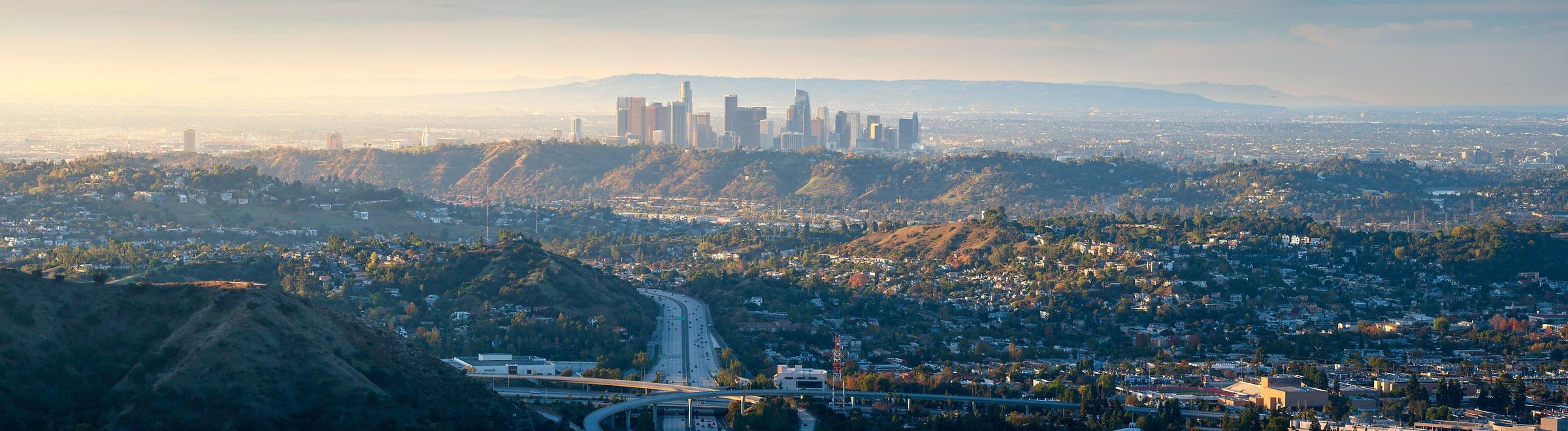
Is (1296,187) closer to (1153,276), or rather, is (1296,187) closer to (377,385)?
(1153,276)

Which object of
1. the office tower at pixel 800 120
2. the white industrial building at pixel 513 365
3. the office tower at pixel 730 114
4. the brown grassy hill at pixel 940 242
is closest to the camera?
the white industrial building at pixel 513 365

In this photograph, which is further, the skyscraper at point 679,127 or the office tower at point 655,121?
the office tower at point 655,121

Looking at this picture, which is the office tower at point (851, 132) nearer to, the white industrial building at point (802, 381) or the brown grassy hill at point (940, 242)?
the brown grassy hill at point (940, 242)

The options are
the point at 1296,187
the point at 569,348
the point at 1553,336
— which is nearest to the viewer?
the point at 569,348

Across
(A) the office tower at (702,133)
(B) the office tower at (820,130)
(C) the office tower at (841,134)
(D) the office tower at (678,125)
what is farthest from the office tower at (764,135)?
(D) the office tower at (678,125)

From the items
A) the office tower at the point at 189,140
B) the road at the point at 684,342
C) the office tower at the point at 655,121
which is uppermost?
the office tower at the point at 655,121

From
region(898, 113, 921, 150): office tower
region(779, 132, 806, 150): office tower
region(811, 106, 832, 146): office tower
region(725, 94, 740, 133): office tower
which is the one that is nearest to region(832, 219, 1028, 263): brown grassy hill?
region(779, 132, 806, 150): office tower

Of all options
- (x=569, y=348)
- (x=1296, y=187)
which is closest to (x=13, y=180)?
(x=569, y=348)

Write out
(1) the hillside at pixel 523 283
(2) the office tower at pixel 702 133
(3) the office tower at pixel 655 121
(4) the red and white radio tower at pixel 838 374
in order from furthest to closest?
1. (3) the office tower at pixel 655 121
2. (2) the office tower at pixel 702 133
3. (1) the hillside at pixel 523 283
4. (4) the red and white radio tower at pixel 838 374
